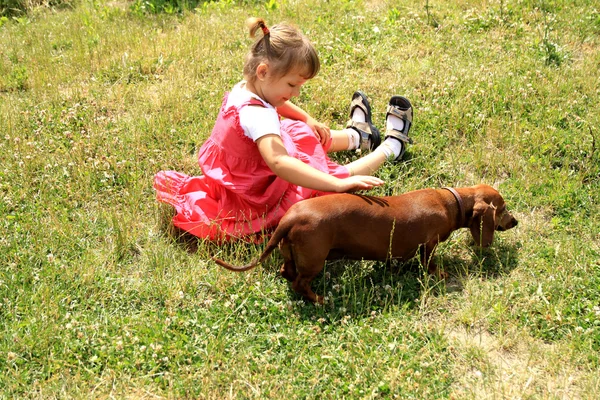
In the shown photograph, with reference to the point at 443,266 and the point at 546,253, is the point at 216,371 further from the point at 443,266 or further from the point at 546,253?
the point at 546,253

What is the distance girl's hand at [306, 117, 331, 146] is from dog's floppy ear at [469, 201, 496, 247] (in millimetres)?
1501

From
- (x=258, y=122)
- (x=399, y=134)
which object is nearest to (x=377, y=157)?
(x=399, y=134)

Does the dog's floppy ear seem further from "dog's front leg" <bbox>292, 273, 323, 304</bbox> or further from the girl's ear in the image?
the girl's ear

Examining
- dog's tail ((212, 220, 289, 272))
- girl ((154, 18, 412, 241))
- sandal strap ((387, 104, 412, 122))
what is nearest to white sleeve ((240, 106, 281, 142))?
girl ((154, 18, 412, 241))

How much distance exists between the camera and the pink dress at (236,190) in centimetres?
452

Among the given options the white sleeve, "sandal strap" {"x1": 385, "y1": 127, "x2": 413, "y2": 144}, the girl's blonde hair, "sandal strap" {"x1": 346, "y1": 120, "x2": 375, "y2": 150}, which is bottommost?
"sandal strap" {"x1": 346, "y1": 120, "x2": 375, "y2": 150}

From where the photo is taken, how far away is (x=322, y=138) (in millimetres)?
5297

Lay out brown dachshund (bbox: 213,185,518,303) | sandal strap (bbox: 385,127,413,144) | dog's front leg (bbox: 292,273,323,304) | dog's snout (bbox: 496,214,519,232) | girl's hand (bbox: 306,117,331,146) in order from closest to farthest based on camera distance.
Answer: brown dachshund (bbox: 213,185,518,303), dog's front leg (bbox: 292,273,323,304), dog's snout (bbox: 496,214,519,232), girl's hand (bbox: 306,117,331,146), sandal strap (bbox: 385,127,413,144)

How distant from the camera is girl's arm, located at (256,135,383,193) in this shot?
416 centimetres

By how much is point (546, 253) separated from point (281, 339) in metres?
1.99

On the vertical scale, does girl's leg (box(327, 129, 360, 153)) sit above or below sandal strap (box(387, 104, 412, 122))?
below

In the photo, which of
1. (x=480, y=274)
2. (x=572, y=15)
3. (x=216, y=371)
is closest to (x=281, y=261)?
(x=216, y=371)

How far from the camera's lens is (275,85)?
4.40m

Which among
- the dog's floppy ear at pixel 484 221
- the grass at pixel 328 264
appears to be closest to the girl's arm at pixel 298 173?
the grass at pixel 328 264
